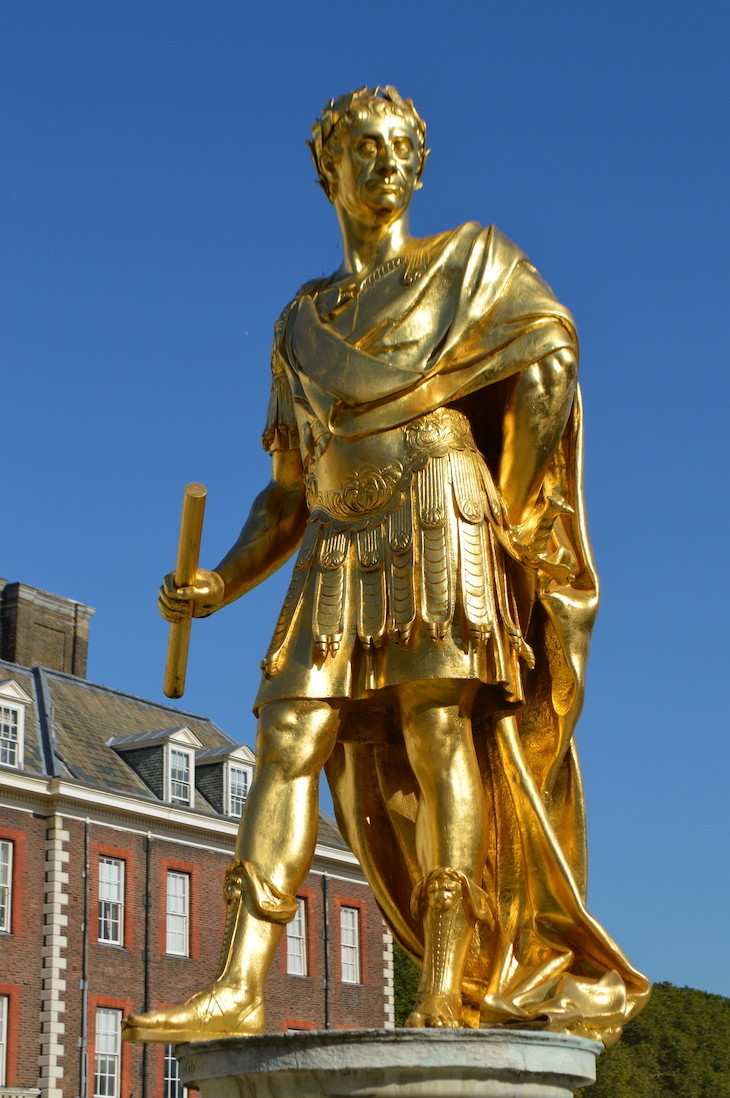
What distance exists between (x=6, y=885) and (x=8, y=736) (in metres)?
3.50

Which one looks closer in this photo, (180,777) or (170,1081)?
(170,1081)

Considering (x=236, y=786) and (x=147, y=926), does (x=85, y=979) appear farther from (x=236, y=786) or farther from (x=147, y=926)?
(x=236, y=786)

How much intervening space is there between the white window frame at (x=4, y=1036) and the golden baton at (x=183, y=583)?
29211 mm

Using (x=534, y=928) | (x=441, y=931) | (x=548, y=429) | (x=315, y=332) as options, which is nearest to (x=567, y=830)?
(x=534, y=928)

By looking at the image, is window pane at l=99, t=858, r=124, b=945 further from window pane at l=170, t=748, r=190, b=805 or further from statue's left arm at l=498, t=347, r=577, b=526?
statue's left arm at l=498, t=347, r=577, b=526

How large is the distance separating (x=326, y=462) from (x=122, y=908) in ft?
104

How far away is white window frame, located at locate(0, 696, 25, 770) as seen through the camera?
35688mm

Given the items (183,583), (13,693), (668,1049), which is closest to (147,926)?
(13,693)

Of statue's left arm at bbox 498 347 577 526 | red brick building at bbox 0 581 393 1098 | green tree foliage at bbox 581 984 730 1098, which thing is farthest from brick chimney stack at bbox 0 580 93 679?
statue's left arm at bbox 498 347 577 526

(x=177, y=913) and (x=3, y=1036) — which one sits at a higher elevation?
(x=177, y=913)

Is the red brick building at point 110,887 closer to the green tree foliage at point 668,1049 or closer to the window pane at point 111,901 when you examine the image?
the window pane at point 111,901

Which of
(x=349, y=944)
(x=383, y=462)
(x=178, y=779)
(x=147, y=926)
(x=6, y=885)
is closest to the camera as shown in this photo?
(x=383, y=462)

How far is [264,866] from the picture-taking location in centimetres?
567

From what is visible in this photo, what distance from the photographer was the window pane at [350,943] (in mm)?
41969
